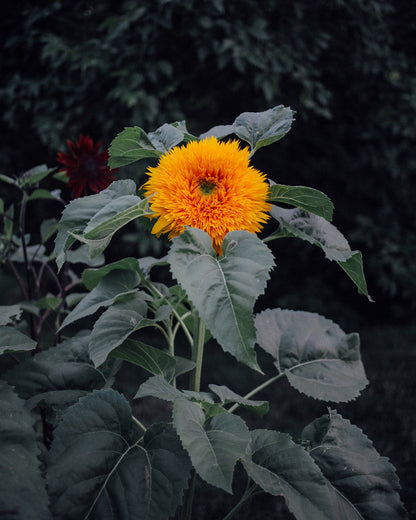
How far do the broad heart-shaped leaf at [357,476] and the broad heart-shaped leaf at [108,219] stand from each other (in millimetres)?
522

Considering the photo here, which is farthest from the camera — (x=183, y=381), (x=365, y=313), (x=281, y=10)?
(x=365, y=313)

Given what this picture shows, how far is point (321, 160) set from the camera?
139 inches

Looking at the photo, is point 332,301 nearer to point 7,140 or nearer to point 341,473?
point 7,140

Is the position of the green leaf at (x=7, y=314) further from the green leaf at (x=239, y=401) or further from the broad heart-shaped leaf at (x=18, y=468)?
the green leaf at (x=239, y=401)

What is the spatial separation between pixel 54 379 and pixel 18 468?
0.28m

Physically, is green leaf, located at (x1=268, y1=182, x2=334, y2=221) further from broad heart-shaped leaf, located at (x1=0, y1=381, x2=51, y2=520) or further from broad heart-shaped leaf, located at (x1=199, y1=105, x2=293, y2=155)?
broad heart-shaped leaf, located at (x1=0, y1=381, x2=51, y2=520)

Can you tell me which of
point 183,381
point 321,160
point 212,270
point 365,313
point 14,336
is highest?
point 212,270

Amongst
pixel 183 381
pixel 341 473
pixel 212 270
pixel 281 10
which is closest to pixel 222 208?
pixel 212 270

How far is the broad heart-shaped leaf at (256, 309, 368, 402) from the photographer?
0.88m

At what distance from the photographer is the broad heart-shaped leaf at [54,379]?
33.9 inches

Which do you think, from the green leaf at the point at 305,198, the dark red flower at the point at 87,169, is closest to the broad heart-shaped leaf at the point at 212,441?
the green leaf at the point at 305,198

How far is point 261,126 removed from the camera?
883 millimetres

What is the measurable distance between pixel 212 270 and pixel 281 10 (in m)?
2.89

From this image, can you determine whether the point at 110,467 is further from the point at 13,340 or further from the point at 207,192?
the point at 207,192
